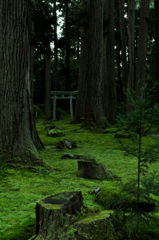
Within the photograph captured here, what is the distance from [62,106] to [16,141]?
2425 cm

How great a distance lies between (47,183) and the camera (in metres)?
4.49

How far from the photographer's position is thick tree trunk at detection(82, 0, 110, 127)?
12602 mm

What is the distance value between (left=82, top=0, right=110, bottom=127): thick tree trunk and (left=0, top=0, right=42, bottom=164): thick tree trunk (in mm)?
7233

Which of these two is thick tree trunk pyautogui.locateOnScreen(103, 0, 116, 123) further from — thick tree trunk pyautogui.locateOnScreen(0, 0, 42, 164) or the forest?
thick tree trunk pyautogui.locateOnScreen(0, 0, 42, 164)

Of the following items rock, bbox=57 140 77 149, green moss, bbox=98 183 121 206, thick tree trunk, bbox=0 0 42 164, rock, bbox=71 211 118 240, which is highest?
thick tree trunk, bbox=0 0 42 164

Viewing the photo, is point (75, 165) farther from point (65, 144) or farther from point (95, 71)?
point (95, 71)

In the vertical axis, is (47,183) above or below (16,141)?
below

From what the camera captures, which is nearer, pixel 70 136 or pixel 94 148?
pixel 94 148

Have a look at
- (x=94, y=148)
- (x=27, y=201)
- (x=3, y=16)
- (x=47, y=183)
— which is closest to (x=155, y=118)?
(x=27, y=201)

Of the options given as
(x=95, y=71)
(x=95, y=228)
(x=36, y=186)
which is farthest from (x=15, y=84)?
(x=95, y=71)

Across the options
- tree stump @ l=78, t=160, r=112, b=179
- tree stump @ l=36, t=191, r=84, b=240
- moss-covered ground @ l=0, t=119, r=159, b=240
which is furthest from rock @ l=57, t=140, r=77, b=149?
tree stump @ l=36, t=191, r=84, b=240

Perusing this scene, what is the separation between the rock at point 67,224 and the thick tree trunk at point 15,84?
9.29 ft

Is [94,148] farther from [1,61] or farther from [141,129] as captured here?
[141,129]

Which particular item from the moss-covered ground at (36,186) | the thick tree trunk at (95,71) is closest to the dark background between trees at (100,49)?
the thick tree trunk at (95,71)
